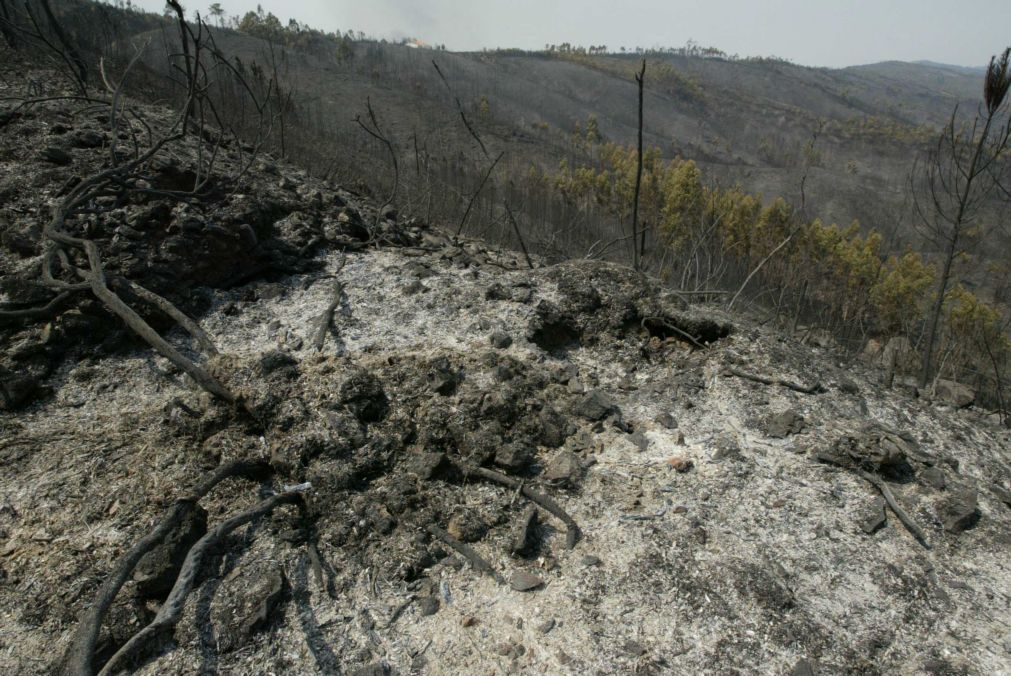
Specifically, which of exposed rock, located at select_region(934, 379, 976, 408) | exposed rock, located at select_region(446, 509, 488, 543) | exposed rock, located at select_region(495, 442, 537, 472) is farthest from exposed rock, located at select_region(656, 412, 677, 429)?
exposed rock, located at select_region(934, 379, 976, 408)

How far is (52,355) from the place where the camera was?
3.33 m

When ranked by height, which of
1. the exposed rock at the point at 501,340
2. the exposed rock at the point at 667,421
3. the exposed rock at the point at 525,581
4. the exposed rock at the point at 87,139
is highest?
the exposed rock at the point at 87,139

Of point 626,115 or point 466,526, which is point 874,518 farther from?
point 626,115

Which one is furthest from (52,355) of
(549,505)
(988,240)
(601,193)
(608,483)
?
(988,240)

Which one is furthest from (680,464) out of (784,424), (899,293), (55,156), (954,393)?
(899,293)

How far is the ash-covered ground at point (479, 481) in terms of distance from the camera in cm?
212

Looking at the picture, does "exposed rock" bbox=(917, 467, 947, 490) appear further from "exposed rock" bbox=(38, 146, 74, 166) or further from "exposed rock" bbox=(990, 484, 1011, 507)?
"exposed rock" bbox=(38, 146, 74, 166)

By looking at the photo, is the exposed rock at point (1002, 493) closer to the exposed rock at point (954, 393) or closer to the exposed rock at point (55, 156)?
the exposed rock at point (954, 393)

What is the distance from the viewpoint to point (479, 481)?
2.80 meters

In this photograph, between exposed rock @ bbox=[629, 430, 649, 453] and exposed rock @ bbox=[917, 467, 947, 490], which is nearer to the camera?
exposed rock @ bbox=[917, 467, 947, 490]

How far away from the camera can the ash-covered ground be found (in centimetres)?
212

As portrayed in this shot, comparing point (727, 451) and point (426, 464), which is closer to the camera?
point (426, 464)

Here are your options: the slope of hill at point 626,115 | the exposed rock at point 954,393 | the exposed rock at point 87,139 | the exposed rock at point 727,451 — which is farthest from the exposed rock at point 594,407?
the slope of hill at point 626,115

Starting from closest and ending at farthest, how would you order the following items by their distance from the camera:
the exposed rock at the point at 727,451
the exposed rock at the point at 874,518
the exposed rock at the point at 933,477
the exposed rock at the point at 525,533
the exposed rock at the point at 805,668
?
the exposed rock at the point at 805,668
the exposed rock at the point at 525,533
the exposed rock at the point at 874,518
the exposed rock at the point at 933,477
the exposed rock at the point at 727,451
